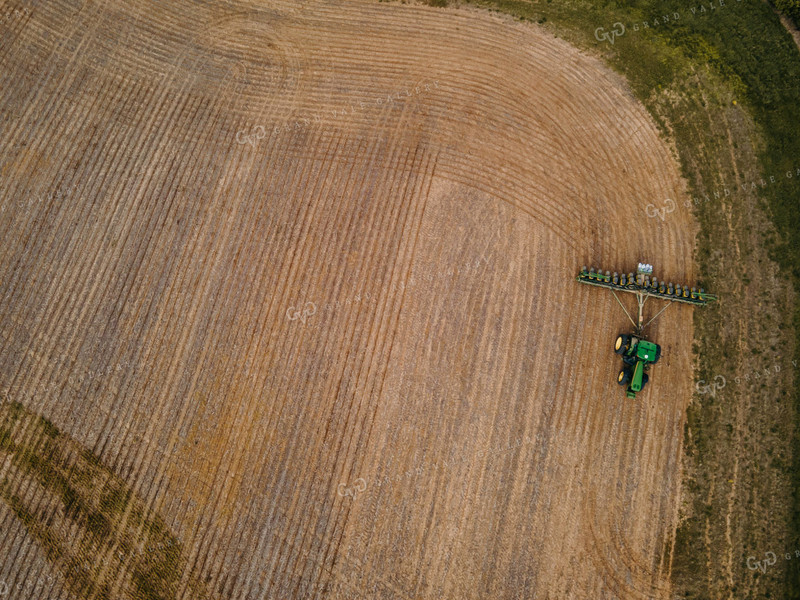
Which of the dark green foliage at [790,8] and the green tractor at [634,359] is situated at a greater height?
the dark green foliage at [790,8]

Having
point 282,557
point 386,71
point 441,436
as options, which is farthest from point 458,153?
point 282,557

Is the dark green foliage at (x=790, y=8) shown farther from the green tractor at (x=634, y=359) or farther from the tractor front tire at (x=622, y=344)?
the tractor front tire at (x=622, y=344)

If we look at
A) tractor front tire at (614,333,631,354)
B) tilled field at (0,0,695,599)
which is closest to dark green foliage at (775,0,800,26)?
tilled field at (0,0,695,599)

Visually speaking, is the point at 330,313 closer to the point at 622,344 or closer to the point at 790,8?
the point at 622,344

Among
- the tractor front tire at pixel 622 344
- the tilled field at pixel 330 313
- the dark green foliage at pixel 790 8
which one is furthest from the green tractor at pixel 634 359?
the dark green foliage at pixel 790 8

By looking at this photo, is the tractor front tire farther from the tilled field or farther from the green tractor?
the tilled field

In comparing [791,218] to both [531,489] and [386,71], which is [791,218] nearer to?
[531,489]
